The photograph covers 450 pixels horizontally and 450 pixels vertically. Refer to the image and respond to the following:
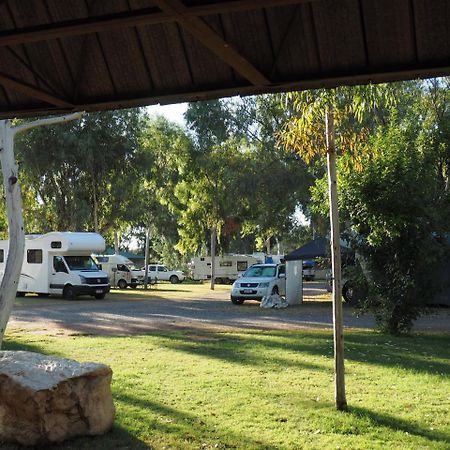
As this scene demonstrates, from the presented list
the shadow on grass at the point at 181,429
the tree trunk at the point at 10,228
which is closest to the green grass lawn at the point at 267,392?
the shadow on grass at the point at 181,429

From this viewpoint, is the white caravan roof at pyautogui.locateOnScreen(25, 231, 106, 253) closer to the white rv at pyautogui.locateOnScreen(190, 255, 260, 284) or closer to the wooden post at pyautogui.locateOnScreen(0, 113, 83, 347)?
the wooden post at pyautogui.locateOnScreen(0, 113, 83, 347)

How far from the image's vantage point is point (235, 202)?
3183 cm

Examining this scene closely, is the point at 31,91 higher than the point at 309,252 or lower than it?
higher

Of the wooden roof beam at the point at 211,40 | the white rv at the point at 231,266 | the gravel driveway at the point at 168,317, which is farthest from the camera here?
the white rv at the point at 231,266

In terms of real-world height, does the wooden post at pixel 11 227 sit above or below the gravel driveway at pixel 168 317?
above

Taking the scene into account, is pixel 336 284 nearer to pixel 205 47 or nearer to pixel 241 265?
pixel 205 47

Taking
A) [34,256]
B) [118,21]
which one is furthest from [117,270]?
[118,21]

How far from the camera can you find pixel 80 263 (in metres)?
27.3

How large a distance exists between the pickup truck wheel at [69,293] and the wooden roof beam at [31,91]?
2157cm

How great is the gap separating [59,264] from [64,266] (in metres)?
0.28

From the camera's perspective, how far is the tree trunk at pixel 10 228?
929 centimetres

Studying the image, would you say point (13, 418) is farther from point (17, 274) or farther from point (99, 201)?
point (99, 201)

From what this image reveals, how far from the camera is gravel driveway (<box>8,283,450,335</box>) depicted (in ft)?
51.8

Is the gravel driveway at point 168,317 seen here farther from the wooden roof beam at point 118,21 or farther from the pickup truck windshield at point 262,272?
the wooden roof beam at point 118,21
